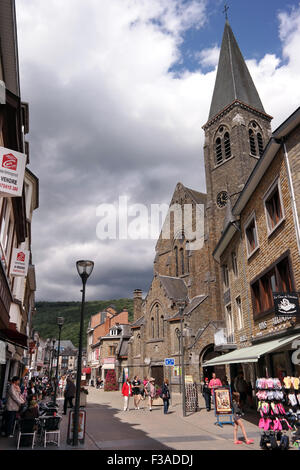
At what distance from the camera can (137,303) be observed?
148ft

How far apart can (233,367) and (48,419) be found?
12.9 metres

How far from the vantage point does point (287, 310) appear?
33.7ft

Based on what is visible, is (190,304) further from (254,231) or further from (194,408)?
(254,231)

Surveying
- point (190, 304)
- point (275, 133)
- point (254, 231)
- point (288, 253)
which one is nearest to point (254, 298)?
point (254, 231)

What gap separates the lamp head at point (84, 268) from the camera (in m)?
10.1

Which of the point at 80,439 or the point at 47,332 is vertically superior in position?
the point at 47,332

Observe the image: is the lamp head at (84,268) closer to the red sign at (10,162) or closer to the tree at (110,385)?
the red sign at (10,162)

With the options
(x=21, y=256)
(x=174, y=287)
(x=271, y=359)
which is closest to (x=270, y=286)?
(x=271, y=359)

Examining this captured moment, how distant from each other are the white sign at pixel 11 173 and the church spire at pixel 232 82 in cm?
3741

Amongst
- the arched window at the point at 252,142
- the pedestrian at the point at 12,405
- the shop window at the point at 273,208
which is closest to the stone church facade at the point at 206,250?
the arched window at the point at 252,142

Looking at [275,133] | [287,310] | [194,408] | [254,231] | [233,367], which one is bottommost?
[194,408]

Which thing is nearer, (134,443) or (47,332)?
(134,443)

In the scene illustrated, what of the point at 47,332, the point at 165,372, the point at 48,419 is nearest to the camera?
the point at 48,419

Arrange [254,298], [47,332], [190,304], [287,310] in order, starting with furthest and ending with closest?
[47,332] → [190,304] → [254,298] → [287,310]
